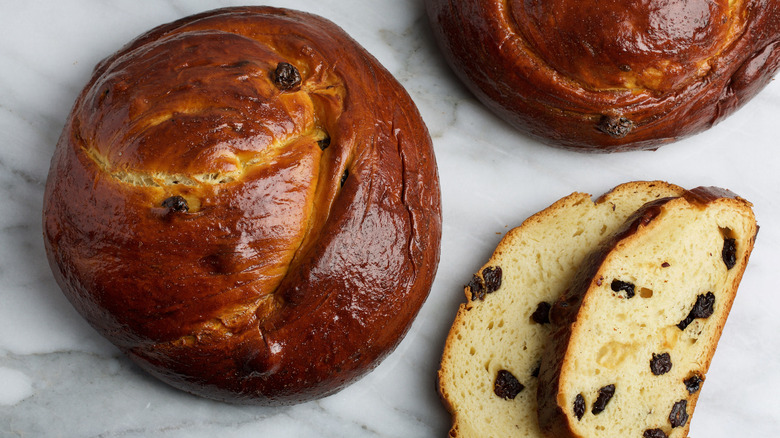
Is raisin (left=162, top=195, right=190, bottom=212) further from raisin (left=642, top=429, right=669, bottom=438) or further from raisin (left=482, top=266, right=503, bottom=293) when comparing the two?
raisin (left=642, top=429, right=669, bottom=438)

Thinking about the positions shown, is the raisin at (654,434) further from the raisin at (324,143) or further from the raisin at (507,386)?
the raisin at (324,143)

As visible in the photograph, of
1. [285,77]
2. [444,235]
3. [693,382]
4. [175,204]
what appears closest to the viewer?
[175,204]

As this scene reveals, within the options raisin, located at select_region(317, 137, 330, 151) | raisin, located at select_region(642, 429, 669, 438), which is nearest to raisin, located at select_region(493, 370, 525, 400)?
raisin, located at select_region(642, 429, 669, 438)

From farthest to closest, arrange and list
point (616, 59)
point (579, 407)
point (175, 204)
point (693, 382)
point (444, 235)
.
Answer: point (444, 235) → point (693, 382) → point (579, 407) → point (616, 59) → point (175, 204)

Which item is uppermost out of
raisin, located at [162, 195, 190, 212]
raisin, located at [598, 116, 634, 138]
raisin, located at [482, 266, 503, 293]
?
raisin, located at [598, 116, 634, 138]

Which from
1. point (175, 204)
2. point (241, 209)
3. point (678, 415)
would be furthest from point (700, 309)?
point (175, 204)

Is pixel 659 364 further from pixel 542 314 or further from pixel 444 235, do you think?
pixel 444 235

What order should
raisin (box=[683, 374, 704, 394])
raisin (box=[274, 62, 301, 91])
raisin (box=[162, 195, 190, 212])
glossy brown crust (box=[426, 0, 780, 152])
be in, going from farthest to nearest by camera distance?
raisin (box=[683, 374, 704, 394]) < glossy brown crust (box=[426, 0, 780, 152]) < raisin (box=[274, 62, 301, 91]) < raisin (box=[162, 195, 190, 212])
